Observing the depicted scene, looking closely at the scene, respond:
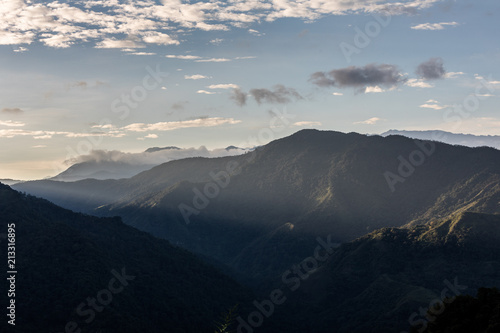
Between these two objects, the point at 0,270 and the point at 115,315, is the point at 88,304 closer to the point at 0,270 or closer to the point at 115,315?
the point at 115,315

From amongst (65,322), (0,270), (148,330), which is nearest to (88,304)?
(65,322)

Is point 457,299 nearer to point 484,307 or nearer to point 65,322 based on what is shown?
point 484,307

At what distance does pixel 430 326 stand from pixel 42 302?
15876 centimetres

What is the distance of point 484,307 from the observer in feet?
353

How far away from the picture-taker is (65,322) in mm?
189125

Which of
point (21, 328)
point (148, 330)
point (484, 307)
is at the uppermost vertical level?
point (484, 307)

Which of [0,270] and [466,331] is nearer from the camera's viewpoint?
[466,331]

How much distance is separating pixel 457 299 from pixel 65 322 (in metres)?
151

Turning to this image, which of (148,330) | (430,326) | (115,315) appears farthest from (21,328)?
(430,326)

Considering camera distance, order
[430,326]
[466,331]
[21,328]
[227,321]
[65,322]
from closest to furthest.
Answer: [227,321] < [466,331] < [430,326] < [21,328] < [65,322]

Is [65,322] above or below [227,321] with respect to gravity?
below

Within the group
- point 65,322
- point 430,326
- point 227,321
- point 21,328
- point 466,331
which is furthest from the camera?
point 65,322

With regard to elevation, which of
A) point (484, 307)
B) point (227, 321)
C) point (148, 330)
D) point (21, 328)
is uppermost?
point (227, 321)

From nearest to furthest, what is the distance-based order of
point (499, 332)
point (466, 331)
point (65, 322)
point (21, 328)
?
point (499, 332), point (466, 331), point (21, 328), point (65, 322)
